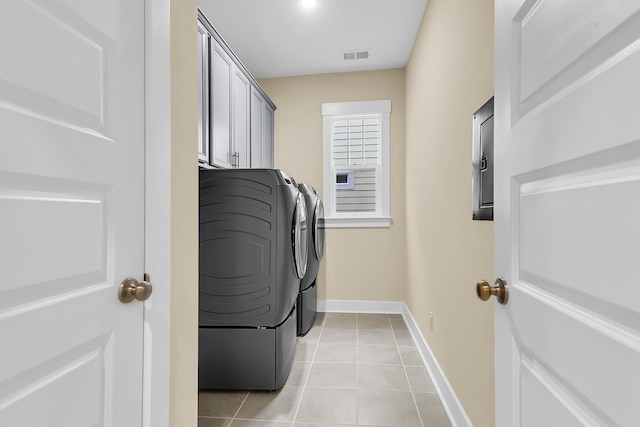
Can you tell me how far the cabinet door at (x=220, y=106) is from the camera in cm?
231

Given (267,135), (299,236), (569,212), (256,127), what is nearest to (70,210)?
(569,212)

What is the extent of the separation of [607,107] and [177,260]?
45.2 inches

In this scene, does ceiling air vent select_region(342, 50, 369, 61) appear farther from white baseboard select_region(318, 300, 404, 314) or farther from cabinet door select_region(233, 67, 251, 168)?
white baseboard select_region(318, 300, 404, 314)

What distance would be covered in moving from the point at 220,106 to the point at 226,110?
10cm

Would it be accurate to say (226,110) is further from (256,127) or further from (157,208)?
(157,208)

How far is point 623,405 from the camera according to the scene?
46 cm

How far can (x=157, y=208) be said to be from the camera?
93cm

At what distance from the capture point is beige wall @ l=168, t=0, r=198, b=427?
1.10 meters

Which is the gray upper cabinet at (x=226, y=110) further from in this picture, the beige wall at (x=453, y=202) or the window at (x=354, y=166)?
the beige wall at (x=453, y=202)

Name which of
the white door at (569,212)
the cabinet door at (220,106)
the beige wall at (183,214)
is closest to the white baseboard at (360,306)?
the cabinet door at (220,106)

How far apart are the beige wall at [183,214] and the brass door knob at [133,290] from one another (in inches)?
9.0

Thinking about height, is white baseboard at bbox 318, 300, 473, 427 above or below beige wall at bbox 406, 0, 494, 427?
below

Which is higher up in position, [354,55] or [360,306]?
[354,55]

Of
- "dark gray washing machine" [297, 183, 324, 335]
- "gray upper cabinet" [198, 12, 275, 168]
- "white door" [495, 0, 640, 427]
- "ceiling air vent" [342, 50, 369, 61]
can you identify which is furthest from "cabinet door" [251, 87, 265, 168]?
"white door" [495, 0, 640, 427]
